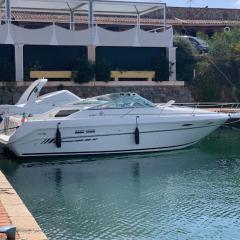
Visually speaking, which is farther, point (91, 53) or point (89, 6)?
point (91, 53)

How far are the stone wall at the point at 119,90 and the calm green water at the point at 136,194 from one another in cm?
1026

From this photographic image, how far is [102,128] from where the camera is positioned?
21297mm

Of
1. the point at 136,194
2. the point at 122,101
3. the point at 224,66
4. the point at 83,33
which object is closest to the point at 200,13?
the point at 224,66

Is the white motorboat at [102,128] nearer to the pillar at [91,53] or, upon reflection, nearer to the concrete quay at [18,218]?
the concrete quay at [18,218]

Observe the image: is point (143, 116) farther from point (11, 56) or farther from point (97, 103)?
point (11, 56)

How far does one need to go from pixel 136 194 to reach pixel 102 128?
21.0ft

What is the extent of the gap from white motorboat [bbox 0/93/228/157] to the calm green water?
0.47 meters

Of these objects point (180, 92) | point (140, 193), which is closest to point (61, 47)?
point (180, 92)

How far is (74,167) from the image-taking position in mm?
19641

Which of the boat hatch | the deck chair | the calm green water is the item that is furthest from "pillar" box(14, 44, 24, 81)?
the deck chair

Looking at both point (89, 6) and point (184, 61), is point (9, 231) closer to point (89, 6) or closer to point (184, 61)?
point (89, 6)

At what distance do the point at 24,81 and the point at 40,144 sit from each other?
11221mm

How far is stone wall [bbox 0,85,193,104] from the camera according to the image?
101ft

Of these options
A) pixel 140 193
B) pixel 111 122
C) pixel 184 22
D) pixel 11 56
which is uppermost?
pixel 184 22
